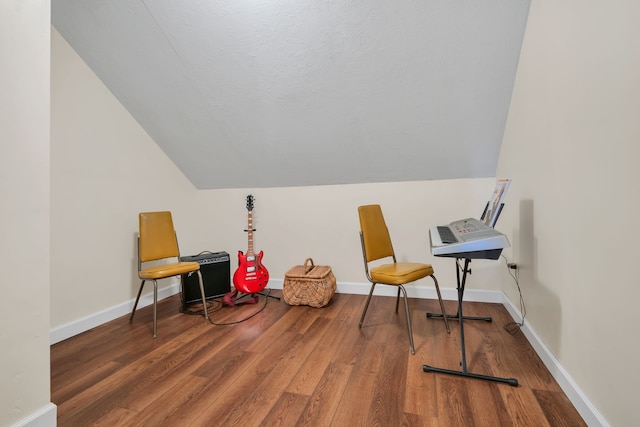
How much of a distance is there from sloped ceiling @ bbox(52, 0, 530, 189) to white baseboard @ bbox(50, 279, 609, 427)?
110 cm

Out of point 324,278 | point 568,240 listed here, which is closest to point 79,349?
point 324,278

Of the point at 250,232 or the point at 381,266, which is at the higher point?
the point at 250,232

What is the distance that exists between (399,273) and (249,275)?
61.7 inches

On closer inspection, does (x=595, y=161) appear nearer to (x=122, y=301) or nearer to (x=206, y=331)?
(x=206, y=331)

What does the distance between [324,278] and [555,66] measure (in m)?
2.21

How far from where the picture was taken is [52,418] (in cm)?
134

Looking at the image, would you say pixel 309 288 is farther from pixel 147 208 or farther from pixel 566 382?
pixel 566 382

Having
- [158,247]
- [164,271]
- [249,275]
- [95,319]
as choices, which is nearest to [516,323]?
[249,275]

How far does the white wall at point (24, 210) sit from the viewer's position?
1214 millimetres

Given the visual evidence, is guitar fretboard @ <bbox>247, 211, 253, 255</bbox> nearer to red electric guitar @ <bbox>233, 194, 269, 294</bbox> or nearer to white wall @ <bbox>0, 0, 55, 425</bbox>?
red electric guitar @ <bbox>233, 194, 269, 294</bbox>

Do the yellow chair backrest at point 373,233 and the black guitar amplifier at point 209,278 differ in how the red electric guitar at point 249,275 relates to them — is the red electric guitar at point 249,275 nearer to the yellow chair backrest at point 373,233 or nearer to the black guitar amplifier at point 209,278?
the black guitar amplifier at point 209,278

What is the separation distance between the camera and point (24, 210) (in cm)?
129

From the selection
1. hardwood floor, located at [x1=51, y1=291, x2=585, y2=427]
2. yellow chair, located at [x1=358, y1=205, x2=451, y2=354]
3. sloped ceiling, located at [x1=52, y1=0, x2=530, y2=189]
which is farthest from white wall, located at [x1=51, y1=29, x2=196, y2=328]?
yellow chair, located at [x1=358, y1=205, x2=451, y2=354]

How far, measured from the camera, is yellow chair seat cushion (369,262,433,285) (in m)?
2.10
